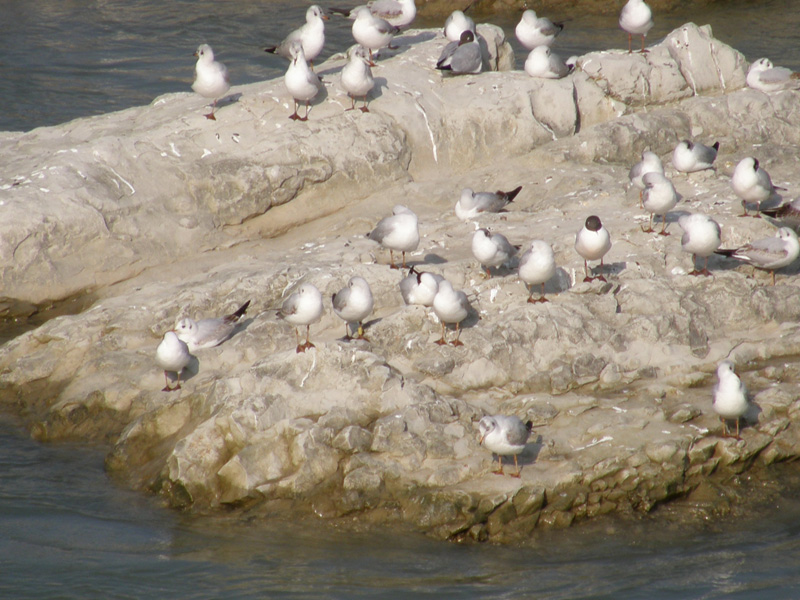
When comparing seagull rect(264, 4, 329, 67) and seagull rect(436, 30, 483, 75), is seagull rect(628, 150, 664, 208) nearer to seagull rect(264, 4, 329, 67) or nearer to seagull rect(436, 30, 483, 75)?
seagull rect(436, 30, 483, 75)

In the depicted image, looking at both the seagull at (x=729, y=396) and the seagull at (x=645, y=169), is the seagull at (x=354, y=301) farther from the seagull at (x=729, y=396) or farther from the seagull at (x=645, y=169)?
the seagull at (x=645, y=169)

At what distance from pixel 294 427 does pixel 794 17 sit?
20779 millimetres

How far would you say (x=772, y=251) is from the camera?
989cm

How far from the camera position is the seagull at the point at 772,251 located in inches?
389

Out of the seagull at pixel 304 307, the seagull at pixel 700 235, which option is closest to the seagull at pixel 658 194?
the seagull at pixel 700 235

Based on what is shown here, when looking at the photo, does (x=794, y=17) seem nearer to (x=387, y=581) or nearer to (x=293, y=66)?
(x=293, y=66)

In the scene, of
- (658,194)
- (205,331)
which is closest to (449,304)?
(205,331)

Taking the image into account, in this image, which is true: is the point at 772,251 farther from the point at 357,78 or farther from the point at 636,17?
the point at 636,17

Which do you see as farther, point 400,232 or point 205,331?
point 400,232

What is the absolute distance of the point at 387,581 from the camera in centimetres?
700

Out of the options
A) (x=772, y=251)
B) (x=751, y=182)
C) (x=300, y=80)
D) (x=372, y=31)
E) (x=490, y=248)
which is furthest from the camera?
(x=372, y=31)

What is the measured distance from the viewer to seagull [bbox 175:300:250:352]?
9.56 metres

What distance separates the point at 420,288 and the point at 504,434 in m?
2.09

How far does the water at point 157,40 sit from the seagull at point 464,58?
7.30 m
